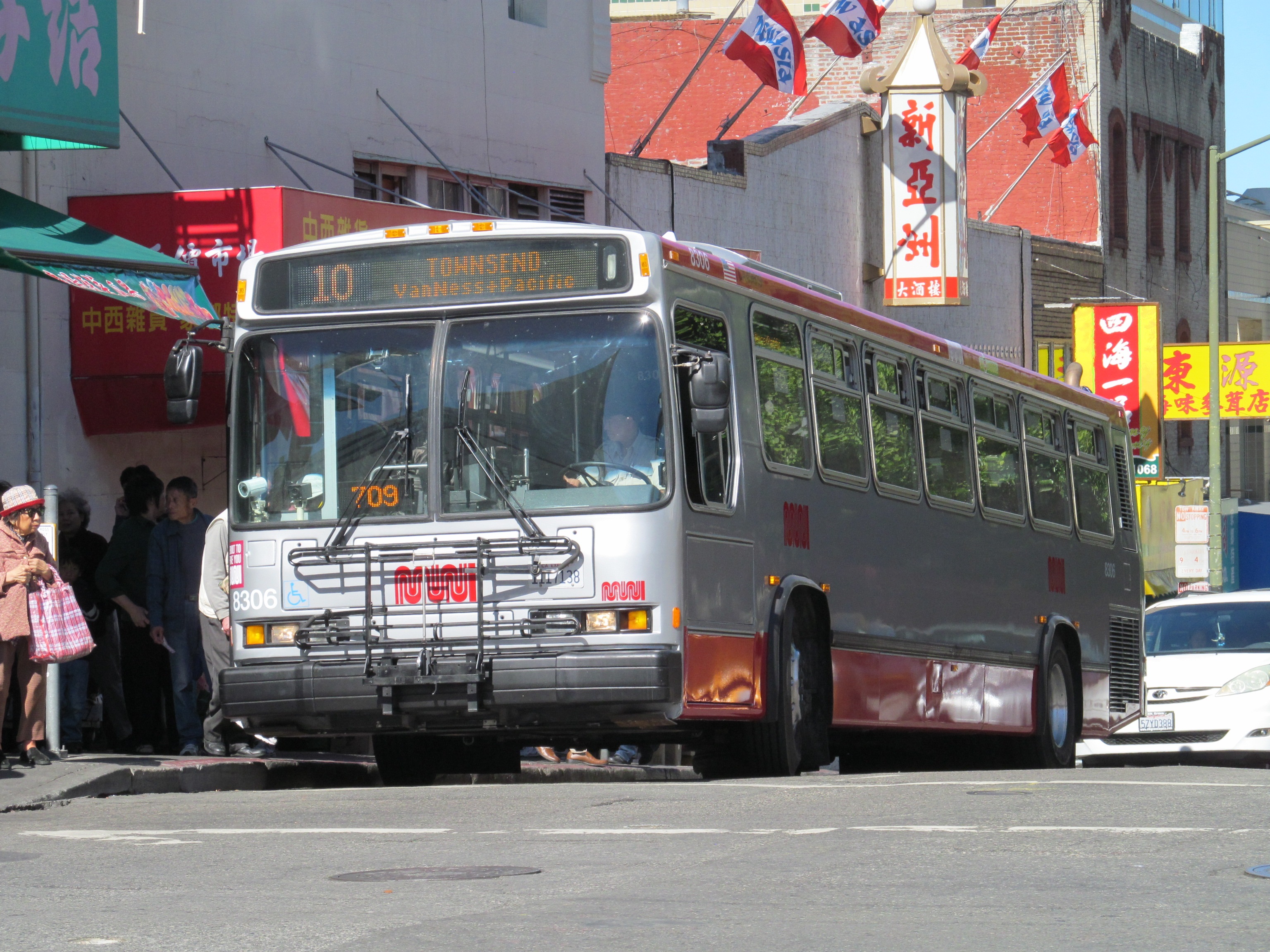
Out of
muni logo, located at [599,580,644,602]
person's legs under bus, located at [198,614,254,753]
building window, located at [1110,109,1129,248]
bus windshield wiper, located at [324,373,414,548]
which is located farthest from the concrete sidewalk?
building window, located at [1110,109,1129,248]

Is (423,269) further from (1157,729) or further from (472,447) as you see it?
(1157,729)

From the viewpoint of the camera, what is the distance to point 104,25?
1546 centimetres

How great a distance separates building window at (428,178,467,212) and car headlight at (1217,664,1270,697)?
362 inches

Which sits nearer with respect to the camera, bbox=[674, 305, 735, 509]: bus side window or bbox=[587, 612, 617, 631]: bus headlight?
bbox=[587, 612, 617, 631]: bus headlight

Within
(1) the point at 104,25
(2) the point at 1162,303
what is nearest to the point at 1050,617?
(1) the point at 104,25

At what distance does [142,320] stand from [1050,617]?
25.5 feet

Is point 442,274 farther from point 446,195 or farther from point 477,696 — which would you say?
point 446,195

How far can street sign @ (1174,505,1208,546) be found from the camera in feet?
98.2

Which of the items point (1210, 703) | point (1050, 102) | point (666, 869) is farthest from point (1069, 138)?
point (666, 869)

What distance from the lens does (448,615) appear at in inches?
435

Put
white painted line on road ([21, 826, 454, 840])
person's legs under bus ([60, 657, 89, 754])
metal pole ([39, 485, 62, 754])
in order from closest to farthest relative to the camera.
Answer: white painted line on road ([21, 826, 454, 840])
metal pole ([39, 485, 62, 754])
person's legs under bus ([60, 657, 89, 754])

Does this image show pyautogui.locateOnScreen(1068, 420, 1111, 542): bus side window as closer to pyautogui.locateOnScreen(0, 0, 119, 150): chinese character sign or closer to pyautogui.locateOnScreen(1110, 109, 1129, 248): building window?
pyautogui.locateOnScreen(0, 0, 119, 150): chinese character sign

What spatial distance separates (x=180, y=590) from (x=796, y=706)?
439 centimetres

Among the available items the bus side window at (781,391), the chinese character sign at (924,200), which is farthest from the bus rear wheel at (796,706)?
the chinese character sign at (924,200)
